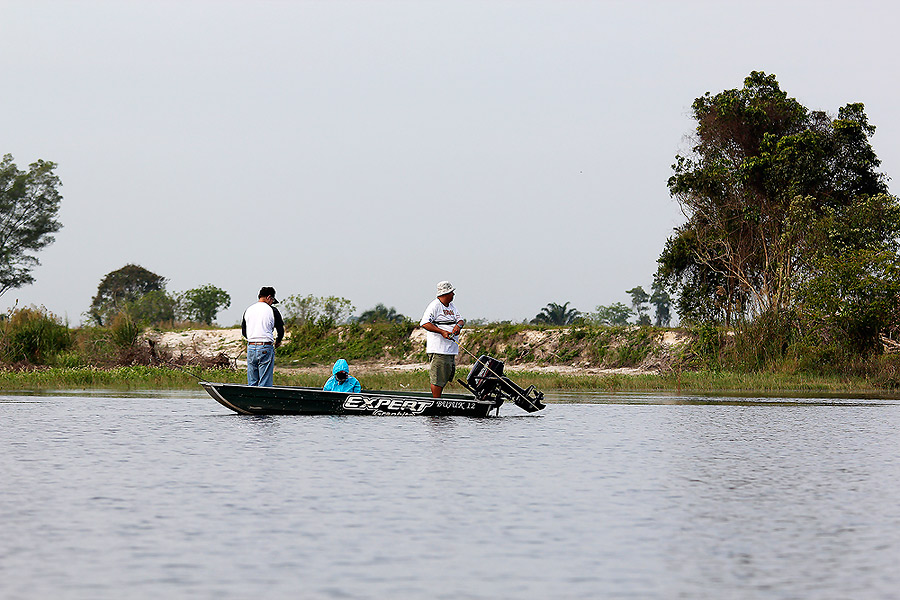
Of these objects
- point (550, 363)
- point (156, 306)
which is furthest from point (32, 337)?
point (156, 306)

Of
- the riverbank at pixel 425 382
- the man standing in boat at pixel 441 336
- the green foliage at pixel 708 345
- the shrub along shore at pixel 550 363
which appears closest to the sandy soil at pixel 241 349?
the shrub along shore at pixel 550 363

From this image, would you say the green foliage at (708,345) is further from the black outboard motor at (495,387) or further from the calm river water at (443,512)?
the calm river water at (443,512)

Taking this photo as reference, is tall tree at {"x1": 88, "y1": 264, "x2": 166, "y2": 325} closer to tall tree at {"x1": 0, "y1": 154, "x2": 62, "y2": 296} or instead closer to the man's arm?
tall tree at {"x1": 0, "y1": 154, "x2": 62, "y2": 296}

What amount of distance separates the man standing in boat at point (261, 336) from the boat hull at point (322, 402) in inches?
30.5

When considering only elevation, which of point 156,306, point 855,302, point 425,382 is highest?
point 156,306

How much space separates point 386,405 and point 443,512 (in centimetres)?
961

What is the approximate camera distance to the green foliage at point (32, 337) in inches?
1243

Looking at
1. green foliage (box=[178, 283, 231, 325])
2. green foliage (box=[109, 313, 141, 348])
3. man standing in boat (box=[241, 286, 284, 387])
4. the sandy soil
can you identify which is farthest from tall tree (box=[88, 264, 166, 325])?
man standing in boat (box=[241, 286, 284, 387])

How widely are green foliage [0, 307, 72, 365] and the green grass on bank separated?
767mm

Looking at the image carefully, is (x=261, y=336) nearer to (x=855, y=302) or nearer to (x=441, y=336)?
(x=441, y=336)

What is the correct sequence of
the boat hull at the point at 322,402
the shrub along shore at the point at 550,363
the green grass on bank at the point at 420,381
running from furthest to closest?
the shrub along shore at the point at 550,363 → the green grass on bank at the point at 420,381 → the boat hull at the point at 322,402

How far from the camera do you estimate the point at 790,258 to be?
37406 millimetres

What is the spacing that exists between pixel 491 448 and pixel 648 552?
6.33m

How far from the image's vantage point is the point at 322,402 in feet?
59.8
